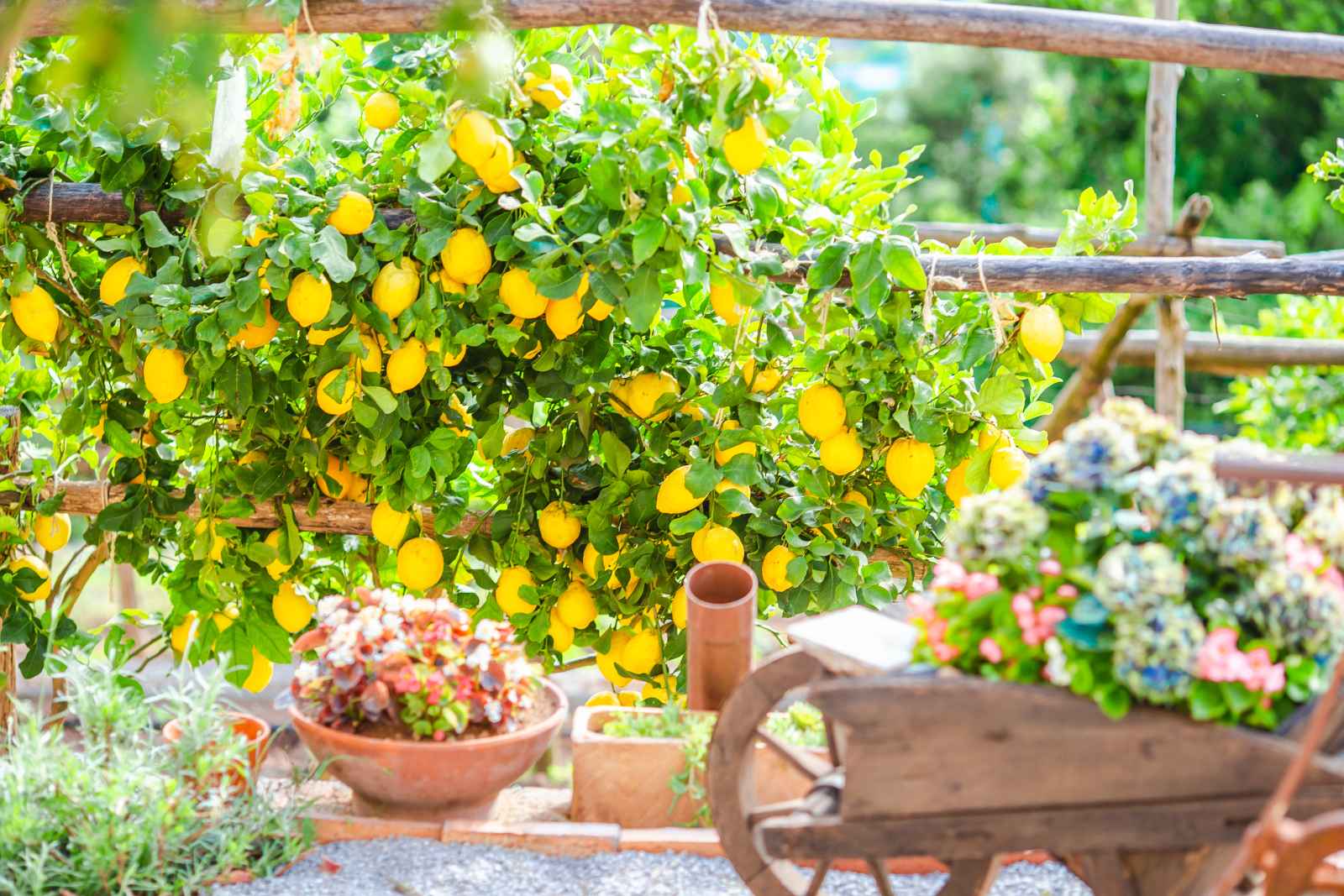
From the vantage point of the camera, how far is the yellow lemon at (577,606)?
2.09m

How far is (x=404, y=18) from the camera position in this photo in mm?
1672

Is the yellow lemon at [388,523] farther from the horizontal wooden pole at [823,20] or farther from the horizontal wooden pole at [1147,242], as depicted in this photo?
the horizontal wooden pole at [1147,242]

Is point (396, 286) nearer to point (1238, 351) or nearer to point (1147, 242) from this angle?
point (1147, 242)

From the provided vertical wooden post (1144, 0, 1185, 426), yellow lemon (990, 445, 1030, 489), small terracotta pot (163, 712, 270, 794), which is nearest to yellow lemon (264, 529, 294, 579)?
small terracotta pot (163, 712, 270, 794)

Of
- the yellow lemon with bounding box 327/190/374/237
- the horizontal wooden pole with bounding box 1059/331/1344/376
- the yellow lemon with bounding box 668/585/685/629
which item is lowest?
the horizontal wooden pole with bounding box 1059/331/1344/376

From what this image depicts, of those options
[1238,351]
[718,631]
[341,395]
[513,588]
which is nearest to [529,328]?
[341,395]

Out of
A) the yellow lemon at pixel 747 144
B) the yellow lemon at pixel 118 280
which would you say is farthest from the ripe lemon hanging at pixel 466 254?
the yellow lemon at pixel 118 280

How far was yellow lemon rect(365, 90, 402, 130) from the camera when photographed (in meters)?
1.79

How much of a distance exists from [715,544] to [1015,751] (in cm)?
77

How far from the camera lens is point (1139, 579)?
1.12m

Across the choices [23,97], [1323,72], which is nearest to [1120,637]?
[1323,72]

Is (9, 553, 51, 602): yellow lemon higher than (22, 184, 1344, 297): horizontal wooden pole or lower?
lower

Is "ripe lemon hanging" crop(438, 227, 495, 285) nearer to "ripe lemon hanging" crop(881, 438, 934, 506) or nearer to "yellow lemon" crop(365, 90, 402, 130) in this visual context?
"yellow lemon" crop(365, 90, 402, 130)

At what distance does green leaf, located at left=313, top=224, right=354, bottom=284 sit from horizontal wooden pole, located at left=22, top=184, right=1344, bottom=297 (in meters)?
0.12
